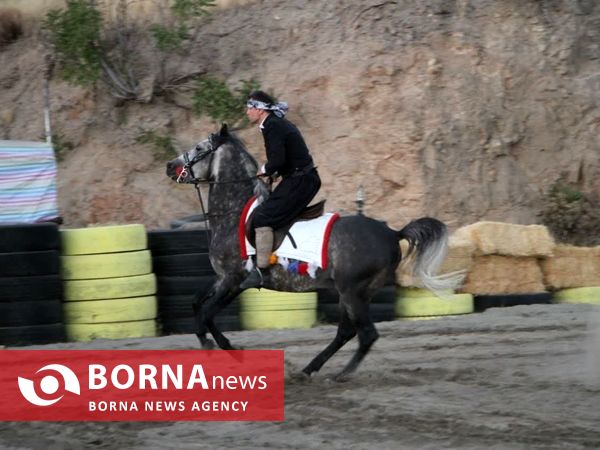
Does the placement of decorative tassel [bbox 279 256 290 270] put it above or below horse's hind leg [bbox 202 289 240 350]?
above

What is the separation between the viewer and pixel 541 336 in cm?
1165

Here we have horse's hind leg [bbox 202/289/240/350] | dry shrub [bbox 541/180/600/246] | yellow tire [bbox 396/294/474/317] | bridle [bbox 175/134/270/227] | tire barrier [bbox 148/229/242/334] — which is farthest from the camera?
dry shrub [bbox 541/180/600/246]

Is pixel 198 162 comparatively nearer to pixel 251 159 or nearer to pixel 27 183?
pixel 251 159

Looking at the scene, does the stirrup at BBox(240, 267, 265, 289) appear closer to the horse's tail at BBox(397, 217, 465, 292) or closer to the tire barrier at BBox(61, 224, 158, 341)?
the horse's tail at BBox(397, 217, 465, 292)

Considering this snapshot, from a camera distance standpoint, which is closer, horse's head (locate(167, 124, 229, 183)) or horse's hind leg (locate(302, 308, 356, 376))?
horse's hind leg (locate(302, 308, 356, 376))

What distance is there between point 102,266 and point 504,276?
5573mm

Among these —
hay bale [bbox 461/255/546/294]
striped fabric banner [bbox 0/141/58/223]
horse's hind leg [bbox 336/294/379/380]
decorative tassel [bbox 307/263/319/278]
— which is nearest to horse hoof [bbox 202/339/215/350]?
decorative tassel [bbox 307/263/319/278]

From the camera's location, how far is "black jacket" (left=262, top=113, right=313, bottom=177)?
9531mm

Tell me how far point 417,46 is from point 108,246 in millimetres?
9321

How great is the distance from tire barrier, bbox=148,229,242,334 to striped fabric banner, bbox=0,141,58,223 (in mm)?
4792

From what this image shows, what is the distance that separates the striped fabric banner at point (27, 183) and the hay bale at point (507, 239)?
6791 mm

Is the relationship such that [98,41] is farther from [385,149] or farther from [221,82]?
[385,149]

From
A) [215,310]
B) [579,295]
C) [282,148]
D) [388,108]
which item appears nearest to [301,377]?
[215,310]

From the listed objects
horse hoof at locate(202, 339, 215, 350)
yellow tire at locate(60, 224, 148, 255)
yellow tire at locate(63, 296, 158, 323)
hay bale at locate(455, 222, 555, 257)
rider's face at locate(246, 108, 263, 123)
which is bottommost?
horse hoof at locate(202, 339, 215, 350)
